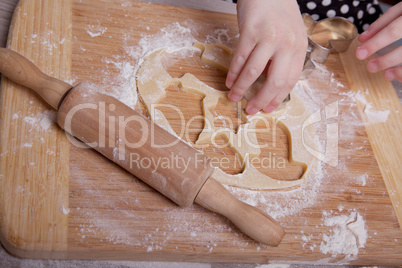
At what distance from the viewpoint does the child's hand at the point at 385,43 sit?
130 cm

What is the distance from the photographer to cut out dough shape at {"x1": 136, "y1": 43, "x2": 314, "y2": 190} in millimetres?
1055

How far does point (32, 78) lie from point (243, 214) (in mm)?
662

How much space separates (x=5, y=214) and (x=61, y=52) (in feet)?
1.73

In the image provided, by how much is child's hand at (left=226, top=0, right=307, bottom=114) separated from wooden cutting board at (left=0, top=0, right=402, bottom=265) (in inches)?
4.8

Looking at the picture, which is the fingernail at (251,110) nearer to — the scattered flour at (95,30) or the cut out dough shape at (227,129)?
the cut out dough shape at (227,129)

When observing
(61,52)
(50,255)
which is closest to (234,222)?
(50,255)

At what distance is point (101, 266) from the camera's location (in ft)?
3.01

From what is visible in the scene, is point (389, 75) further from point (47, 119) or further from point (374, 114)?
point (47, 119)

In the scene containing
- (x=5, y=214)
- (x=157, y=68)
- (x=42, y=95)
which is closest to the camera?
(x=5, y=214)

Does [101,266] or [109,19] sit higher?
[109,19]

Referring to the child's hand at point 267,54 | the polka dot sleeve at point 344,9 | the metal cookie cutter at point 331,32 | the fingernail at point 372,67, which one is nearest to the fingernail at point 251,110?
the child's hand at point 267,54

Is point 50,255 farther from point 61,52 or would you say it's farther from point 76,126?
point 61,52

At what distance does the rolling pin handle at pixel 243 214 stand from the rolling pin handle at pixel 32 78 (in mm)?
455

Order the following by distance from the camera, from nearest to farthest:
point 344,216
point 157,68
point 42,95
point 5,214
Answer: point 5,214 < point 42,95 < point 344,216 < point 157,68
